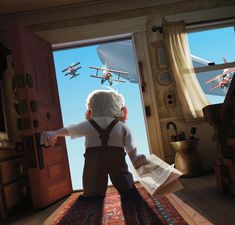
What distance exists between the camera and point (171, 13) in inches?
142

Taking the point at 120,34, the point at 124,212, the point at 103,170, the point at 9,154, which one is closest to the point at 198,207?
the point at 124,212

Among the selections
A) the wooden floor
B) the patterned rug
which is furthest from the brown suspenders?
the wooden floor

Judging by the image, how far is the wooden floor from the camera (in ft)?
5.28

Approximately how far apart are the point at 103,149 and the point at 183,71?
1510 mm

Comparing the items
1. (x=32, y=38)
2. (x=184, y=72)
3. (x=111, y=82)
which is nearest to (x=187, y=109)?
(x=184, y=72)

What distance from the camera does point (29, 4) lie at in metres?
3.41

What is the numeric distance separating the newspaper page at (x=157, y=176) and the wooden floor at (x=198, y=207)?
0.15m

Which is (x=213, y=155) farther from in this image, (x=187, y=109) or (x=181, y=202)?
(x=181, y=202)

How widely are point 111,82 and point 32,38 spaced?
383cm

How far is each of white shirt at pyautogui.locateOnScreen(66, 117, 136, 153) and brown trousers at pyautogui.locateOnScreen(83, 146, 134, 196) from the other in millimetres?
48

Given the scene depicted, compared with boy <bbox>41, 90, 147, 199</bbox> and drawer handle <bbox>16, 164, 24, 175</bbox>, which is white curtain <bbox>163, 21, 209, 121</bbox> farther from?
drawer handle <bbox>16, 164, 24, 175</bbox>

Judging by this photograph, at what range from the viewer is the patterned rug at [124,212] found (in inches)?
66.7

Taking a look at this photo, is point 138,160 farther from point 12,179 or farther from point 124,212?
point 12,179

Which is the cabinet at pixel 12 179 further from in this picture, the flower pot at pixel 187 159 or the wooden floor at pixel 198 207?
the flower pot at pixel 187 159
